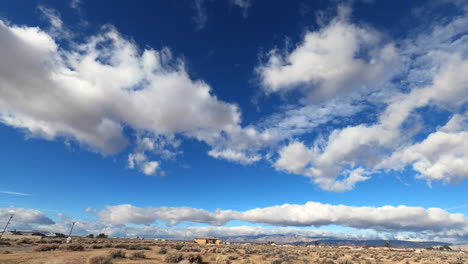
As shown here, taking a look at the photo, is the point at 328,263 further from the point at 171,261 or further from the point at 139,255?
the point at 139,255

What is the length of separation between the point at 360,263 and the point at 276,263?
14.4m

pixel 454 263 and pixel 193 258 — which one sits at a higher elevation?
pixel 193 258

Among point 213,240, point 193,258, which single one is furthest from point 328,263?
point 213,240

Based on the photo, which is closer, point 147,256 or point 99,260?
point 99,260

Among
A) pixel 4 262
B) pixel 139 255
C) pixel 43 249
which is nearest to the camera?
pixel 4 262

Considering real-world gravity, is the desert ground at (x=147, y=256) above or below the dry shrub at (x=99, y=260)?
below

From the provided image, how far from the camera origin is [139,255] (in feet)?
92.9

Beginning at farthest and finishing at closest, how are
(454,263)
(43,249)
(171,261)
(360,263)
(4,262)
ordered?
(454,263) < (360,263) < (43,249) < (171,261) < (4,262)

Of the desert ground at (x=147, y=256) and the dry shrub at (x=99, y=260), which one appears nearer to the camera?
the dry shrub at (x=99, y=260)

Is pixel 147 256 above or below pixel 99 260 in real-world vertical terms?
below

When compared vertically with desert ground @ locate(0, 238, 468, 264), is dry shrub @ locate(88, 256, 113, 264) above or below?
above

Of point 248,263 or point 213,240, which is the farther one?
point 213,240

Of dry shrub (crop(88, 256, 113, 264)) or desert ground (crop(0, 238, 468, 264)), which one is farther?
desert ground (crop(0, 238, 468, 264))

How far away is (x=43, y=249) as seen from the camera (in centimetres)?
3206
